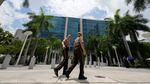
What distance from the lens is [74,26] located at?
98.1 m

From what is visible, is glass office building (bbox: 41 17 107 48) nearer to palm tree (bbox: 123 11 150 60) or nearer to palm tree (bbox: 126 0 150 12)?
palm tree (bbox: 123 11 150 60)

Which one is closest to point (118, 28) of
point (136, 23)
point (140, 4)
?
point (136, 23)

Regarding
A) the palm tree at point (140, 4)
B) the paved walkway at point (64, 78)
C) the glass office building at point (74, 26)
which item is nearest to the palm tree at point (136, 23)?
the palm tree at point (140, 4)

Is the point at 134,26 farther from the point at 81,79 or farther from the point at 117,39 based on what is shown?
the point at 81,79

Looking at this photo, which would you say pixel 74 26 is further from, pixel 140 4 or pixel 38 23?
pixel 140 4

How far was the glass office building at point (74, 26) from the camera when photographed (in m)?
94.2

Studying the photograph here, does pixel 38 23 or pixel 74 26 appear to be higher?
pixel 74 26

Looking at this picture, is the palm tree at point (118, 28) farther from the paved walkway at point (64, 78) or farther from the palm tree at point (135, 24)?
the paved walkway at point (64, 78)

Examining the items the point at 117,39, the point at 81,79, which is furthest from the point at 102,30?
the point at 81,79

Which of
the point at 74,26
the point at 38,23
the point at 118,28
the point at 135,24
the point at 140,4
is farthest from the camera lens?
the point at 74,26

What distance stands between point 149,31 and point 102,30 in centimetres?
5093

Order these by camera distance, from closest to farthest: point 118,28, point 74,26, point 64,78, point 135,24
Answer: point 64,78
point 135,24
point 118,28
point 74,26

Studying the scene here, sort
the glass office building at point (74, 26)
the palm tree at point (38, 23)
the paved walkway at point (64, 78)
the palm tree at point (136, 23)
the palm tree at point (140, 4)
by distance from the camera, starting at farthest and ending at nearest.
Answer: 1. the glass office building at point (74, 26)
2. the palm tree at point (136, 23)
3. the palm tree at point (38, 23)
4. the palm tree at point (140, 4)
5. the paved walkway at point (64, 78)

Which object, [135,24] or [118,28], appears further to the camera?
[118,28]
